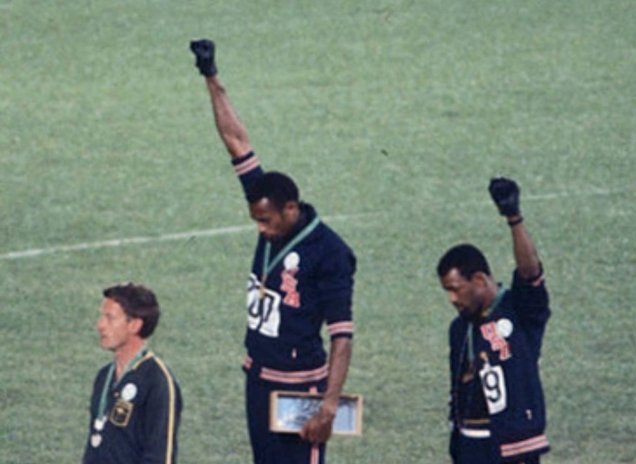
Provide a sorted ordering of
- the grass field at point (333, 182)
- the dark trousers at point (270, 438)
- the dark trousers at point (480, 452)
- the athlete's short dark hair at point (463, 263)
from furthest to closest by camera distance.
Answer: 1. the grass field at point (333, 182)
2. the dark trousers at point (270, 438)
3. the dark trousers at point (480, 452)
4. the athlete's short dark hair at point (463, 263)

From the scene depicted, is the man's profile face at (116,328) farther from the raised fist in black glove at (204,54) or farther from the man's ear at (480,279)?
the raised fist in black glove at (204,54)

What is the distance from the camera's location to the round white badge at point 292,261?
11305 millimetres

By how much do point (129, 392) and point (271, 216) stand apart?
4.28ft

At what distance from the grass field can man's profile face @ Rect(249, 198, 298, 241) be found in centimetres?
→ 303

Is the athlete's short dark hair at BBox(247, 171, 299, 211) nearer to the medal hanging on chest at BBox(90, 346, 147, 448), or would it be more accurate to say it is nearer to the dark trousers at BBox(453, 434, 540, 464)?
the medal hanging on chest at BBox(90, 346, 147, 448)

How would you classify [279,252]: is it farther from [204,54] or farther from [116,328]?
[116,328]

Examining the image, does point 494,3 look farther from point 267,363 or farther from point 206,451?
point 267,363

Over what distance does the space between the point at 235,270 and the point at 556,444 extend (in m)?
4.06

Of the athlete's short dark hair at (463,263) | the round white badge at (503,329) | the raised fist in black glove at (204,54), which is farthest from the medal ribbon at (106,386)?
the raised fist in black glove at (204,54)

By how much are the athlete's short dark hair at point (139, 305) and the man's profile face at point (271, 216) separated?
86 cm

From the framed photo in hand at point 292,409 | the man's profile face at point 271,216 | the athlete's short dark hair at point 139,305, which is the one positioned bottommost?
the framed photo in hand at point 292,409

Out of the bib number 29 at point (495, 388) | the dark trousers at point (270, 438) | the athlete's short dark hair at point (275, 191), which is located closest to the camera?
the bib number 29 at point (495, 388)

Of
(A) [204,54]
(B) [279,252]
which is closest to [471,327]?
(B) [279,252]

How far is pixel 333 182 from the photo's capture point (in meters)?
19.3
